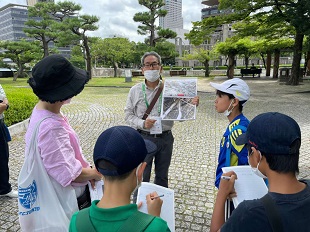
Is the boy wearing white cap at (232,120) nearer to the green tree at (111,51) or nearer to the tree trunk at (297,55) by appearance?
the tree trunk at (297,55)

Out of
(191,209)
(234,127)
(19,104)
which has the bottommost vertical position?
(191,209)

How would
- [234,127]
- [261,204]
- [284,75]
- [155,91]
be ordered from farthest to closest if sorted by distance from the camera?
[284,75] → [155,91] → [234,127] → [261,204]

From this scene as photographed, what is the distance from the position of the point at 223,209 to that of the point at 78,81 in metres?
1.27

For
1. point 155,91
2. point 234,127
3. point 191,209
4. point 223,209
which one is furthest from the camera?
point 191,209

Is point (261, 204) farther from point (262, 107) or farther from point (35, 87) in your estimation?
point (262, 107)

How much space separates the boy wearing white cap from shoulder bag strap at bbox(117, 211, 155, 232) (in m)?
1.05

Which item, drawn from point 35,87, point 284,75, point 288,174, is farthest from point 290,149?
point 284,75

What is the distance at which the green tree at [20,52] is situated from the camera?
22.8 m

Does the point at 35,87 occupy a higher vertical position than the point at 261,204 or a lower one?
higher

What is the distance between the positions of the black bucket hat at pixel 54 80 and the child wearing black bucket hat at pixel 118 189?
2.03ft

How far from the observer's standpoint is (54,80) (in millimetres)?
1534

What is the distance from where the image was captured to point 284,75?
18.9 metres

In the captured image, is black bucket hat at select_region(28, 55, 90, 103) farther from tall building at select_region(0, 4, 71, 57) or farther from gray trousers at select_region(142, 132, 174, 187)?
tall building at select_region(0, 4, 71, 57)

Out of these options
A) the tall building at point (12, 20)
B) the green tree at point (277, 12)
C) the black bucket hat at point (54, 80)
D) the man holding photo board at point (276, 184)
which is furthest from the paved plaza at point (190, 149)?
the tall building at point (12, 20)
